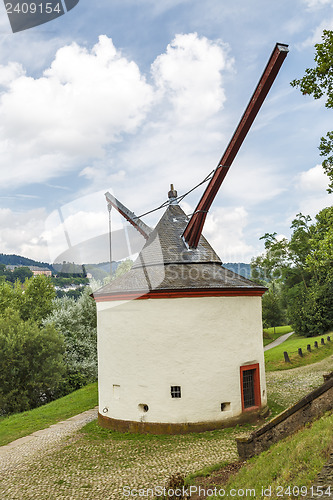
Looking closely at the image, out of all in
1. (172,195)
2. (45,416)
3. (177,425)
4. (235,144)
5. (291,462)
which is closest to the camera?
(291,462)

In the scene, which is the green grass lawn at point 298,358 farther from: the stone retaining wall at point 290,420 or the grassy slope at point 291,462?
the grassy slope at point 291,462

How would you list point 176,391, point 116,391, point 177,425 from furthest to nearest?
point 116,391 → point 176,391 → point 177,425

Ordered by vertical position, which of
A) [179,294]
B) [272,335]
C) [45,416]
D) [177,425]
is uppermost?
[179,294]

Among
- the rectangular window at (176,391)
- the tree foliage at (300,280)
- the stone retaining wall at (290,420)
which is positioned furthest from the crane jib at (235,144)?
the tree foliage at (300,280)

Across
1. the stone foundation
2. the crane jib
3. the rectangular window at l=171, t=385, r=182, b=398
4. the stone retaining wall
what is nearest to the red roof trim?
the crane jib

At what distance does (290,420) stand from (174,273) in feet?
20.2

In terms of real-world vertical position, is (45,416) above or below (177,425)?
below

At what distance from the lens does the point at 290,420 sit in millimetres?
8695

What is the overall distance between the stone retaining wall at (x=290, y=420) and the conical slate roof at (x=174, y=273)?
15.7 ft

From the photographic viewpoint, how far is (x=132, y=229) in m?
19.2

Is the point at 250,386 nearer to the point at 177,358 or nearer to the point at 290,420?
the point at 177,358

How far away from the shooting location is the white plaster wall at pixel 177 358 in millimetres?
12430

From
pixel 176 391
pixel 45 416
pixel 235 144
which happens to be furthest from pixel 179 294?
pixel 45 416

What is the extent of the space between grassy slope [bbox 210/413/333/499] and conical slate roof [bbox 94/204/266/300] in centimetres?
545
